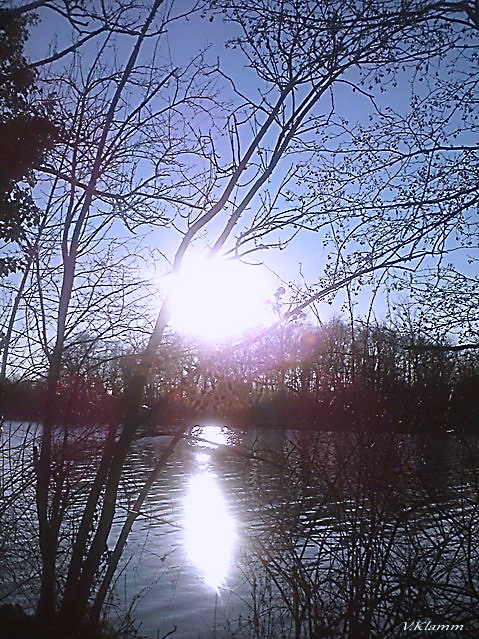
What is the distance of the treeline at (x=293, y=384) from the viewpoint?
4.96m

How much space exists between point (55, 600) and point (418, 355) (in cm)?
373

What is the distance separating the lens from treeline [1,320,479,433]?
496 cm

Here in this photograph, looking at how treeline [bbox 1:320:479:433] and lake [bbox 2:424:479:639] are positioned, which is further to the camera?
treeline [bbox 1:320:479:433]

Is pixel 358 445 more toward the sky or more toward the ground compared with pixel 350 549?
more toward the sky

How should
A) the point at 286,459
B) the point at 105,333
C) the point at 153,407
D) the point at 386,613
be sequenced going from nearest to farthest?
the point at 386,613
the point at 286,459
the point at 153,407
the point at 105,333

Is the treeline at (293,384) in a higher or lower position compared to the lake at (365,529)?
higher

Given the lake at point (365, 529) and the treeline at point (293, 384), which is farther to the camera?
the treeline at point (293, 384)

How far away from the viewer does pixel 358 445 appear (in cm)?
480

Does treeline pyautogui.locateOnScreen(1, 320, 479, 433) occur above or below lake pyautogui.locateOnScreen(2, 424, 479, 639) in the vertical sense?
above

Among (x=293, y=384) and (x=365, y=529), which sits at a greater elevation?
(x=293, y=384)

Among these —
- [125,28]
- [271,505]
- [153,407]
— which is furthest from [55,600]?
[125,28]

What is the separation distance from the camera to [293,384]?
5395 mm

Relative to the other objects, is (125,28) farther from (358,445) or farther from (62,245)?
(358,445)

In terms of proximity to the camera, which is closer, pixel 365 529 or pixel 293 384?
pixel 365 529
